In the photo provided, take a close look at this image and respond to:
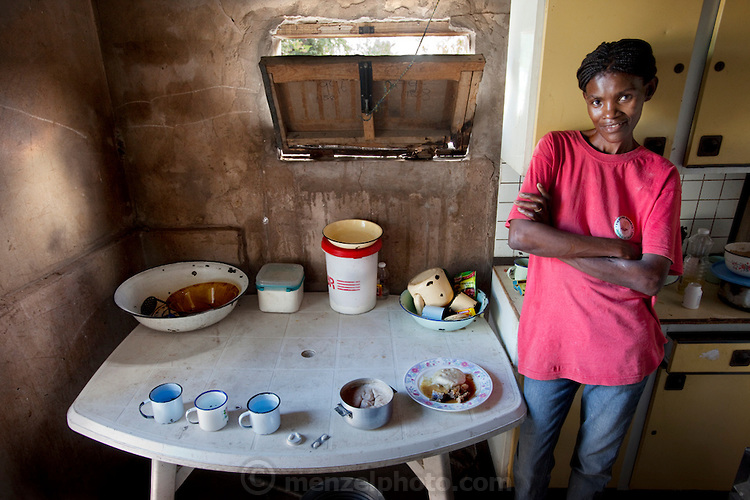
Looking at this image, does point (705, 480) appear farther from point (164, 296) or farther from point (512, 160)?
point (164, 296)

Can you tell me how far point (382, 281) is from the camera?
2238 mm

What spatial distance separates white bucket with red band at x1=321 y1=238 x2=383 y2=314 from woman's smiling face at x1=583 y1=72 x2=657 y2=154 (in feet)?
3.25

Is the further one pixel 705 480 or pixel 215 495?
pixel 215 495

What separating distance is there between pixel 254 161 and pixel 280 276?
0.55 metres

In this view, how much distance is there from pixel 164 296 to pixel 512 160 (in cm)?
166

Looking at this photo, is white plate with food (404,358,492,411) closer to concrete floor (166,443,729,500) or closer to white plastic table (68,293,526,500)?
white plastic table (68,293,526,500)

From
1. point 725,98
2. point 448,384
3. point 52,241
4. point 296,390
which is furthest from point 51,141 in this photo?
point 725,98

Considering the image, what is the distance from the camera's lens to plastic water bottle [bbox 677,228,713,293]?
198 centimetres

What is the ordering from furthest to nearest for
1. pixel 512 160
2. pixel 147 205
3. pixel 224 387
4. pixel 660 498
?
pixel 147 205 < pixel 660 498 < pixel 512 160 < pixel 224 387

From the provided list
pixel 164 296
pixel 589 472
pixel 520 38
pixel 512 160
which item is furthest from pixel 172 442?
pixel 520 38

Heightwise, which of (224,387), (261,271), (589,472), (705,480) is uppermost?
(261,271)

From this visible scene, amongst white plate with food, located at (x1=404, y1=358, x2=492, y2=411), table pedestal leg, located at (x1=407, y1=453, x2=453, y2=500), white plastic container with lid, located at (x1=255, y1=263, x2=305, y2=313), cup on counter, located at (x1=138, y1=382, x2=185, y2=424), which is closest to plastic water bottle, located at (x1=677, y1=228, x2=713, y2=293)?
white plate with food, located at (x1=404, y1=358, x2=492, y2=411)

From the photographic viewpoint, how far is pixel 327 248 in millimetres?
1966

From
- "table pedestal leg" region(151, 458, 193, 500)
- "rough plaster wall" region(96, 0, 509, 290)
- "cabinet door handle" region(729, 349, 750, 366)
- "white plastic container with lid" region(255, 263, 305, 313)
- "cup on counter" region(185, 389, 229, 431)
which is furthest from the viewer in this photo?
"white plastic container with lid" region(255, 263, 305, 313)
